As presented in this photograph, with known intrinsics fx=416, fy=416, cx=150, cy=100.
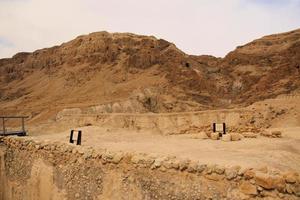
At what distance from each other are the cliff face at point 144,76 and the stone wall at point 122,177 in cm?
2560

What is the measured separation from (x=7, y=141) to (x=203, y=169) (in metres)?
8.23

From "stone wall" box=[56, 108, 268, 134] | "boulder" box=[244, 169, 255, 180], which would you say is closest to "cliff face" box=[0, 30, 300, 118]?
"stone wall" box=[56, 108, 268, 134]

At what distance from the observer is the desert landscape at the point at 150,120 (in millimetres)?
7676

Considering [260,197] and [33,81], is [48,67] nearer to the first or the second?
[33,81]

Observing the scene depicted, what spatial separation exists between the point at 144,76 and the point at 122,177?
130ft

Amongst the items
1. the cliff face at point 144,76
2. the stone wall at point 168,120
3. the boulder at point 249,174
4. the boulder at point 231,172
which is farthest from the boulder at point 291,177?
the cliff face at point 144,76

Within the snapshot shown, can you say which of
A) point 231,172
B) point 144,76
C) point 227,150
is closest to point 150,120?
point 144,76

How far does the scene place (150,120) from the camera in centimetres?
3180

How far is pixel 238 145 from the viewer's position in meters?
13.8

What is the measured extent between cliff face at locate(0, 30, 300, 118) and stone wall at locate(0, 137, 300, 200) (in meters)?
25.6

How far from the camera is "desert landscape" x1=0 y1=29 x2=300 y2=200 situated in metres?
7.68

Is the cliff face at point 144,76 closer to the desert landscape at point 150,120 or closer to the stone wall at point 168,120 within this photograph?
the desert landscape at point 150,120

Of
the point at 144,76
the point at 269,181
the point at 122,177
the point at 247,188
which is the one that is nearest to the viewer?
the point at 269,181

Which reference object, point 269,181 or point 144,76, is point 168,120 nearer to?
point 144,76
